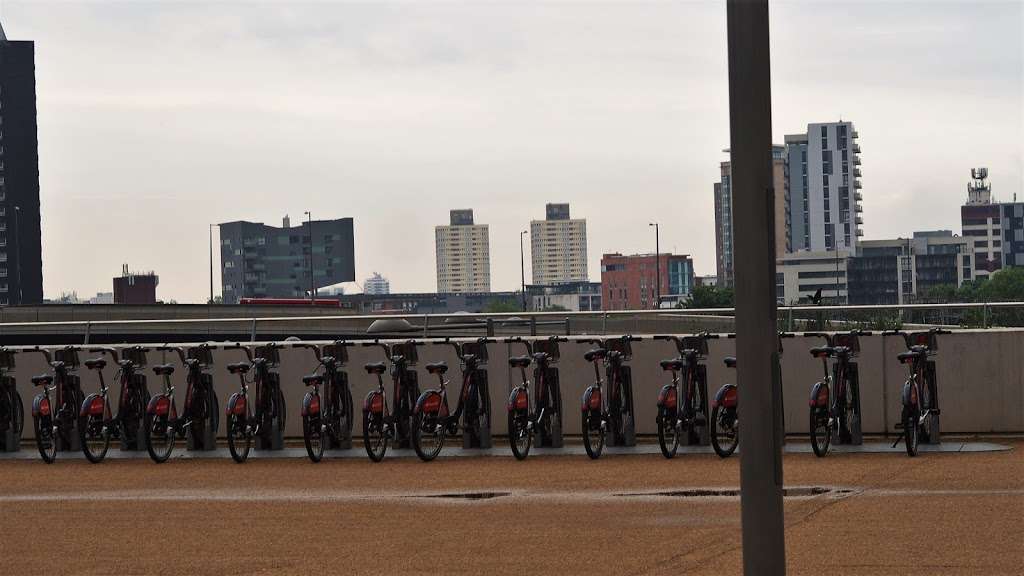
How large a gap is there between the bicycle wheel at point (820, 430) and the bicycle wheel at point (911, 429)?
70 centimetres

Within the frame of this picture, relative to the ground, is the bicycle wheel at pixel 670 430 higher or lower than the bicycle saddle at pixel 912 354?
lower

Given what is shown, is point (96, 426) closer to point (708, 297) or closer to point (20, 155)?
point (708, 297)

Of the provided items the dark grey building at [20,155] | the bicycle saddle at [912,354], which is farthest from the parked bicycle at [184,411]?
the dark grey building at [20,155]

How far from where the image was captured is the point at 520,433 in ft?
47.4

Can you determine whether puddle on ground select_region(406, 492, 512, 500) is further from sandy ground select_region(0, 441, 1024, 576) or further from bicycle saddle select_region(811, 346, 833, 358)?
bicycle saddle select_region(811, 346, 833, 358)

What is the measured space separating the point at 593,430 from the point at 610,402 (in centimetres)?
67

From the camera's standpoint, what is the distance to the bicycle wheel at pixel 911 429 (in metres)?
14.0

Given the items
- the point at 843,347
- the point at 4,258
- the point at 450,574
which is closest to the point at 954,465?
the point at 843,347

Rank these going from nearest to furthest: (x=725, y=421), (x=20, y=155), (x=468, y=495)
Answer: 1. (x=468, y=495)
2. (x=725, y=421)
3. (x=20, y=155)

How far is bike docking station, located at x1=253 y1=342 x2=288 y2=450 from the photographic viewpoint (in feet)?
50.8

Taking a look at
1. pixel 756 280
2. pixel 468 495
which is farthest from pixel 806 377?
pixel 756 280

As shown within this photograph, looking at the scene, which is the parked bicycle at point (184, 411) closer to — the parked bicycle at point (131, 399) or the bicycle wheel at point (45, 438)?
the parked bicycle at point (131, 399)

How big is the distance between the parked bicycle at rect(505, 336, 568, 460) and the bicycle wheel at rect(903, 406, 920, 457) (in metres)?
3.37

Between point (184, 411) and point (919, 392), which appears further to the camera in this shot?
point (184, 411)
